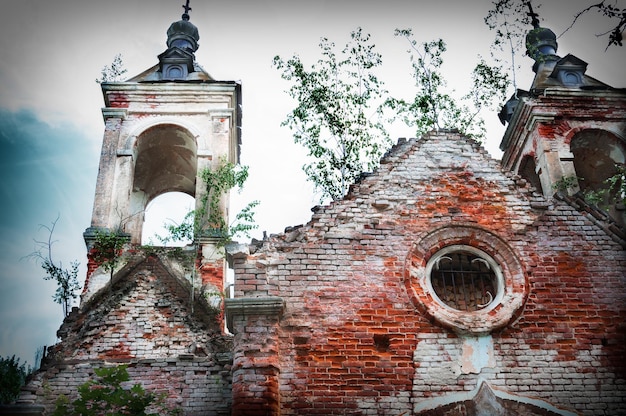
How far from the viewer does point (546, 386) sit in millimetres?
7980

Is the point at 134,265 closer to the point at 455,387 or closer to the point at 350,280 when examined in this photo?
the point at 350,280

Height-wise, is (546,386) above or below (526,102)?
below

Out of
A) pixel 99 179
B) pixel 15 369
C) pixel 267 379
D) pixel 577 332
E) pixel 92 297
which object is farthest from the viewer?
pixel 15 369

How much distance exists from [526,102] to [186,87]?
8.46 meters

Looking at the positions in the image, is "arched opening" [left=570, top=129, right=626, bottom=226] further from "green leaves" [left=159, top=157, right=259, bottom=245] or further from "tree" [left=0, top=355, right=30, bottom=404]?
"tree" [left=0, top=355, right=30, bottom=404]

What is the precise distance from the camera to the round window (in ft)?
29.3

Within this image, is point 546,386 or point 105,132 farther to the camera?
point 105,132

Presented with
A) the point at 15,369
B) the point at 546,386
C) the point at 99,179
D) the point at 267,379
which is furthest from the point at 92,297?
the point at 15,369

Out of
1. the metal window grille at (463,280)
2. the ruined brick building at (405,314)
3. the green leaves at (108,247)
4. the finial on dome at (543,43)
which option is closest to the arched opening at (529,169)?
the finial on dome at (543,43)

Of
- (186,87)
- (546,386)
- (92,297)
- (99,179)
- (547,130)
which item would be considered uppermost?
(186,87)

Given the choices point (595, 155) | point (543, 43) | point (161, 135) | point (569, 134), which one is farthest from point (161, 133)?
point (543, 43)

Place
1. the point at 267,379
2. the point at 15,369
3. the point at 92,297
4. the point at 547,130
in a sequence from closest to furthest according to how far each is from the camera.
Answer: the point at 267,379 < the point at 92,297 < the point at 547,130 < the point at 15,369

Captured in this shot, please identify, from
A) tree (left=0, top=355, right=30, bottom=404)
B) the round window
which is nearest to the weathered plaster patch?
the round window

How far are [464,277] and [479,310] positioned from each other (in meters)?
0.66
